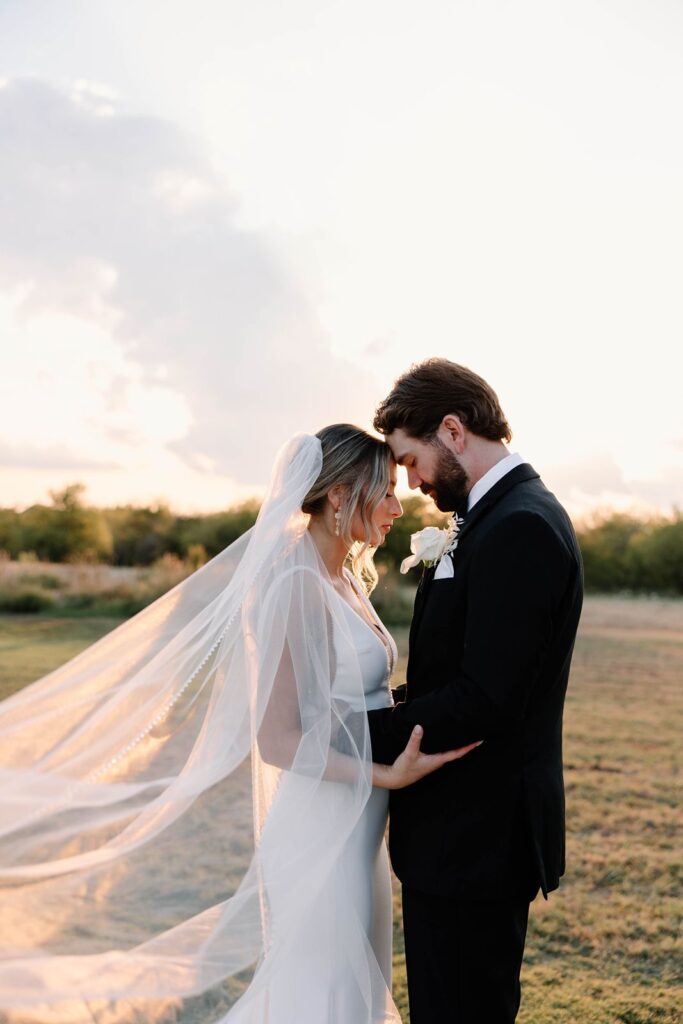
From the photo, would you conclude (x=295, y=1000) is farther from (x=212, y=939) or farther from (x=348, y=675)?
(x=348, y=675)

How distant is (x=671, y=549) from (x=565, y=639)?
23.6 metres

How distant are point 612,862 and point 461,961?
4.02 m

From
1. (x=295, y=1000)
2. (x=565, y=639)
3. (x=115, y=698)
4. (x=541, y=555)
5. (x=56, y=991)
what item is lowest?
(x=56, y=991)

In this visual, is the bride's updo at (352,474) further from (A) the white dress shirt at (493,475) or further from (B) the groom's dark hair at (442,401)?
(A) the white dress shirt at (493,475)

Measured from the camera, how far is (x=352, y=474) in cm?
308

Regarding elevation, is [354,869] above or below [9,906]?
above

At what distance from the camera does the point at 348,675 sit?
9.59 feet

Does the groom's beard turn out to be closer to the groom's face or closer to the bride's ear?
the groom's face

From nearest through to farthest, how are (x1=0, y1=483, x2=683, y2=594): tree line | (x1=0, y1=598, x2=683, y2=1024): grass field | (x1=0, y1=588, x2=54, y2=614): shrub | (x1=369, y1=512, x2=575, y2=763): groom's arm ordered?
(x1=369, y1=512, x2=575, y2=763): groom's arm
(x1=0, y1=598, x2=683, y2=1024): grass field
(x1=0, y1=588, x2=54, y2=614): shrub
(x1=0, y1=483, x2=683, y2=594): tree line

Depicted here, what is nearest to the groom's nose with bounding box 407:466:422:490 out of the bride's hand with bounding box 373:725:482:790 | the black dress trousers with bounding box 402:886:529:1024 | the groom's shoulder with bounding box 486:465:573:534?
the groom's shoulder with bounding box 486:465:573:534

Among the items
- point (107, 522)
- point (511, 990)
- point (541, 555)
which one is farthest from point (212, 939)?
point (107, 522)

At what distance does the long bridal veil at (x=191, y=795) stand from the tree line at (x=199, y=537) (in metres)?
16.7

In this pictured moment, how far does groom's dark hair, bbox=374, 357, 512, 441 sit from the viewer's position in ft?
9.64

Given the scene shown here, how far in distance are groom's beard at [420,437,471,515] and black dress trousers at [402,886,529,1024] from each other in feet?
3.85
